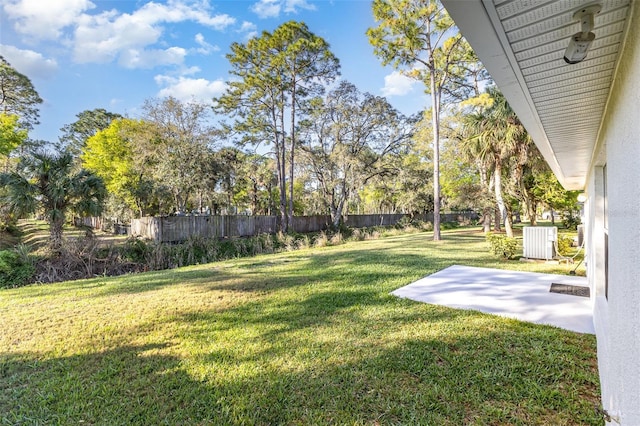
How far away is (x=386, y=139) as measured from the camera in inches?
785

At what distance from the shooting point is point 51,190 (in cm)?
907

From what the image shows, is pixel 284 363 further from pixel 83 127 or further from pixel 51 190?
Result: pixel 83 127

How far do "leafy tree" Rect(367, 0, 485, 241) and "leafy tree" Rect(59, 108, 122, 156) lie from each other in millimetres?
26934

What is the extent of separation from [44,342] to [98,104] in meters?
31.8

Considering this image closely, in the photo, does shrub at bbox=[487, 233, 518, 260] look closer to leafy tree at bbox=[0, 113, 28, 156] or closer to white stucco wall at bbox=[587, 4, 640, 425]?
white stucco wall at bbox=[587, 4, 640, 425]

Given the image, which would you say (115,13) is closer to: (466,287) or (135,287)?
(135,287)

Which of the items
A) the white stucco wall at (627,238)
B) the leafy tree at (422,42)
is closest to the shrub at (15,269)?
the white stucco wall at (627,238)

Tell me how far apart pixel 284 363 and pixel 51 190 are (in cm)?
1061

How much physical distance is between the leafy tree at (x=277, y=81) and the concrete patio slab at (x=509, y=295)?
1388 centimetres

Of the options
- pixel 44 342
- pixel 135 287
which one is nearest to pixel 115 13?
pixel 135 287

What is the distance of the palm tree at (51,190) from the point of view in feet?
28.1

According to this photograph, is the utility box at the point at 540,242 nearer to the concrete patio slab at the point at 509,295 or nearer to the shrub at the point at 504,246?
the shrub at the point at 504,246

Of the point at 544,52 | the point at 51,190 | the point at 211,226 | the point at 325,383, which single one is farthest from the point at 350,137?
the point at 544,52

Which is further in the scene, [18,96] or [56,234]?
[18,96]
